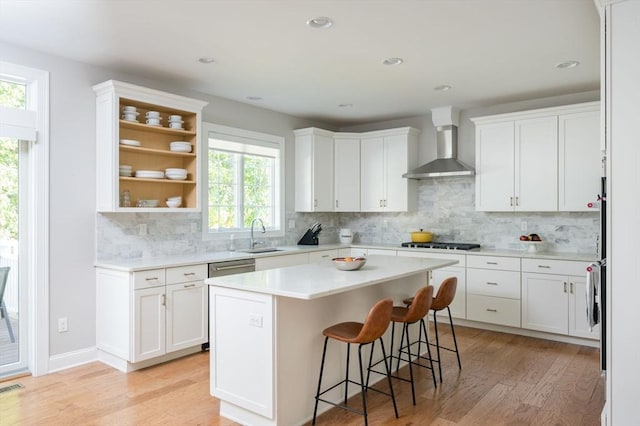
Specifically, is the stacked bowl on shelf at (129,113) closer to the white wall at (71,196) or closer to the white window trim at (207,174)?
the white wall at (71,196)

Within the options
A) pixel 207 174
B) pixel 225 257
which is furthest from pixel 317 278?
pixel 207 174

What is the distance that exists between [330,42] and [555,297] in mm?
3430

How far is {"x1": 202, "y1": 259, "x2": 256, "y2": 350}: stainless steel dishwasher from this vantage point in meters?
4.19

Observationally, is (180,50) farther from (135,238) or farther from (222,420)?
(222,420)

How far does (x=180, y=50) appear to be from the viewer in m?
3.56

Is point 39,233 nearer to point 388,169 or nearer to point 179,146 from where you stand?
point 179,146

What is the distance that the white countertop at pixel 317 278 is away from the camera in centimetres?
252

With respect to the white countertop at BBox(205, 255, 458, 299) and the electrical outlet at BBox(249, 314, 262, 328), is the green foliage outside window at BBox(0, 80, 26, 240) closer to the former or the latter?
the white countertop at BBox(205, 255, 458, 299)

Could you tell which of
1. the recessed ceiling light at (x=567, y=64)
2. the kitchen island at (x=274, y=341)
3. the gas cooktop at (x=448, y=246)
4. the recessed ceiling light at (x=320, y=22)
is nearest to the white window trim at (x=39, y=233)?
the kitchen island at (x=274, y=341)

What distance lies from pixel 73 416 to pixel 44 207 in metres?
1.72

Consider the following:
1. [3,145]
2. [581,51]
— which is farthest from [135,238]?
[581,51]

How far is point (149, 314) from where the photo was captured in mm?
3701

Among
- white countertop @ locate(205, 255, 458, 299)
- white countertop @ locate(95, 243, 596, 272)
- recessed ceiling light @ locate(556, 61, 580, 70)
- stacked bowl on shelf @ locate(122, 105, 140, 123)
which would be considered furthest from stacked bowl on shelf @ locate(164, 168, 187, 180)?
recessed ceiling light @ locate(556, 61, 580, 70)

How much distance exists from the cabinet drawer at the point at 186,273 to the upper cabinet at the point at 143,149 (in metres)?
0.64
